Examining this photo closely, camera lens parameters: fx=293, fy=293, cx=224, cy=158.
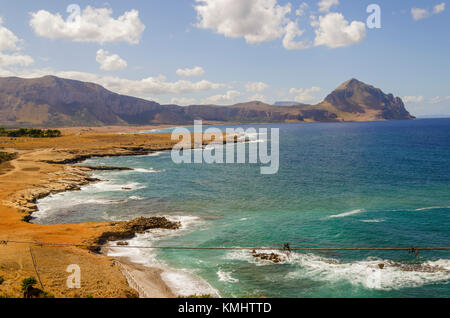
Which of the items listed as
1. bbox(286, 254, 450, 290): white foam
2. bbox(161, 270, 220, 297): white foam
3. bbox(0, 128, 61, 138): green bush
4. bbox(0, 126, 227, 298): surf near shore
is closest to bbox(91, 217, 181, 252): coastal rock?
bbox(0, 126, 227, 298): surf near shore

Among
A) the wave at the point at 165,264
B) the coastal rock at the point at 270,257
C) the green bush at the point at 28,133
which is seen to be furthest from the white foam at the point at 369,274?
the green bush at the point at 28,133

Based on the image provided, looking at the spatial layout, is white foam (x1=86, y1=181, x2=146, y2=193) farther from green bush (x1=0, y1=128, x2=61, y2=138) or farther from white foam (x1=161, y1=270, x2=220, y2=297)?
green bush (x1=0, y1=128, x2=61, y2=138)

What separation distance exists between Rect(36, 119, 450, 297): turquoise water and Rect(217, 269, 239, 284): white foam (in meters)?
0.17

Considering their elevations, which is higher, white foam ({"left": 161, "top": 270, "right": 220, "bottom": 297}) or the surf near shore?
the surf near shore

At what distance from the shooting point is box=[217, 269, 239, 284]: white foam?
82.3 ft

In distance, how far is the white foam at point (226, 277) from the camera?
2509 cm

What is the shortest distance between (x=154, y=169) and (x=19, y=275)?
58894 mm

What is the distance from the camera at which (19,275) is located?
22094 millimetres

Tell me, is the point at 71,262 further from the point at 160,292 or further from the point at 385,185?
the point at 385,185

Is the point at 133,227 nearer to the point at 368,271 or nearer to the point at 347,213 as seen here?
the point at 368,271

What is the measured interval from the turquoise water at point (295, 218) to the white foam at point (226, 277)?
173 mm

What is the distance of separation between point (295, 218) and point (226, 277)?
57.3 feet

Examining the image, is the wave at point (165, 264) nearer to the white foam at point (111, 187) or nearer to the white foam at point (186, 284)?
the white foam at point (186, 284)
